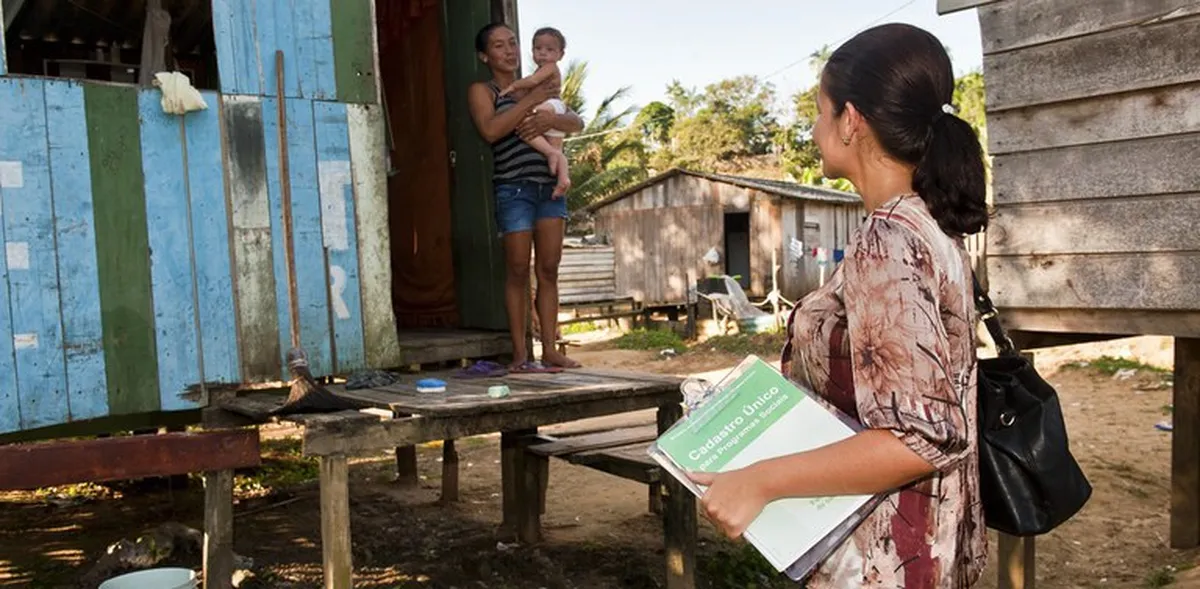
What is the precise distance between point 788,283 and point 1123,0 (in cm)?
1604

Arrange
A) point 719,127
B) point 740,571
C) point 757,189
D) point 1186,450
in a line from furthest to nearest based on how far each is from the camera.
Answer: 1. point 719,127
2. point 757,189
3. point 1186,450
4. point 740,571

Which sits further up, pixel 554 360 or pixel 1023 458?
pixel 1023 458

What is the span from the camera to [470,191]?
20.7 ft

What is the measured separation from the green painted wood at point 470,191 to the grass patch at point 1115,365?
384 inches

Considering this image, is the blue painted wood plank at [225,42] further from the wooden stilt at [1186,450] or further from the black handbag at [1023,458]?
the wooden stilt at [1186,450]

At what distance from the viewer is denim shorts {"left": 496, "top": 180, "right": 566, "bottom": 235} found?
207 inches

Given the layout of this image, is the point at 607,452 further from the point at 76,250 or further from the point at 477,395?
the point at 76,250

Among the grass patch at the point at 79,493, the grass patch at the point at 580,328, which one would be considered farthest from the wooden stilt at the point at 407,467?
the grass patch at the point at 580,328

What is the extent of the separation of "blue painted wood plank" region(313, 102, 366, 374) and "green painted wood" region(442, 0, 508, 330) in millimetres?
1227

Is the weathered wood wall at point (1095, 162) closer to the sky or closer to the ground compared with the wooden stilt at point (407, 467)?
closer to the sky

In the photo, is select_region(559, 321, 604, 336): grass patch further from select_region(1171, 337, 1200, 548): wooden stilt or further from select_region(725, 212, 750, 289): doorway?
select_region(1171, 337, 1200, 548): wooden stilt

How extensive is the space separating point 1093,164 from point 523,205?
279 centimetres

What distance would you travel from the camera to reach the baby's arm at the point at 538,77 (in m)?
5.07

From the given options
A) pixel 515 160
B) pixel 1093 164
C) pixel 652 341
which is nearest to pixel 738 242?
pixel 652 341
